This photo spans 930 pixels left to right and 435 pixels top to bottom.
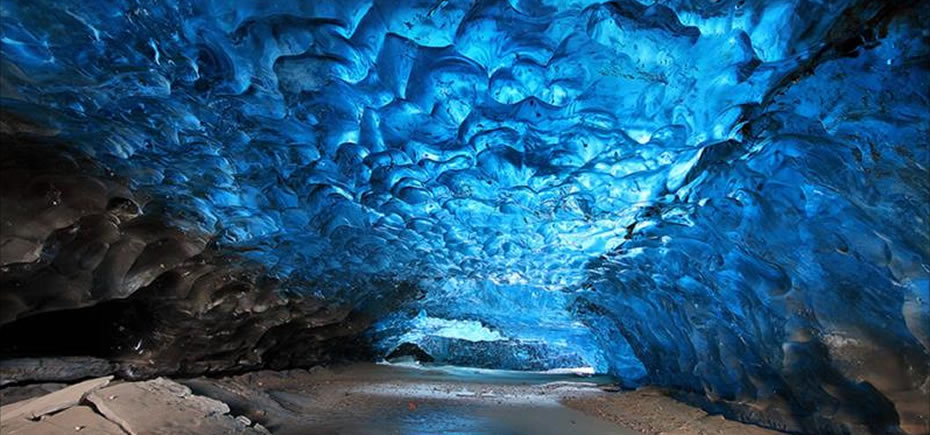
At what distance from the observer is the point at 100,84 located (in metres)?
3.28

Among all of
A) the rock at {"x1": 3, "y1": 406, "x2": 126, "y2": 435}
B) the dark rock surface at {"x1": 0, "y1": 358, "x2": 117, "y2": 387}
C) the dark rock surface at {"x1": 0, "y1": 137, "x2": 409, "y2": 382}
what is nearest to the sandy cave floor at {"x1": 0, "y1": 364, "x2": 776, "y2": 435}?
the rock at {"x1": 3, "y1": 406, "x2": 126, "y2": 435}

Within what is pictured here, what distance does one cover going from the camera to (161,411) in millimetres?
4039

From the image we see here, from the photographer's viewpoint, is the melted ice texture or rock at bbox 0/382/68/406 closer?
the melted ice texture

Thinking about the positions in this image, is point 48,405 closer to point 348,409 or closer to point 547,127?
point 348,409

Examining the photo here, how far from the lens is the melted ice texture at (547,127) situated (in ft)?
9.12

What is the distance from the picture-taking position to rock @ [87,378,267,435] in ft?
12.2

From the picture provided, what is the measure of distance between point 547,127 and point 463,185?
57.2 inches

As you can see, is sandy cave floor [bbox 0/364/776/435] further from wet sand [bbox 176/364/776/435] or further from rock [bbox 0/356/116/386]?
rock [bbox 0/356/116/386]

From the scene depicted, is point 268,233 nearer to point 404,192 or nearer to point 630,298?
point 404,192

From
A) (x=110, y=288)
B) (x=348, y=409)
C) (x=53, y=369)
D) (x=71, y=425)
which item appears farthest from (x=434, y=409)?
(x=53, y=369)

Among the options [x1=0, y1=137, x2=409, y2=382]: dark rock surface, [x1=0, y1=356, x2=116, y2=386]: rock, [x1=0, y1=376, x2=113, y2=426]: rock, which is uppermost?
[x1=0, y1=137, x2=409, y2=382]: dark rock surface

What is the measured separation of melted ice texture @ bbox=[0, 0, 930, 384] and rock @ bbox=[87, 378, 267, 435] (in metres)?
1.98

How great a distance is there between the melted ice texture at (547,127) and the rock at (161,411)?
198 cm

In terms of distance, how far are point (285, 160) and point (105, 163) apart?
1.64 meters
